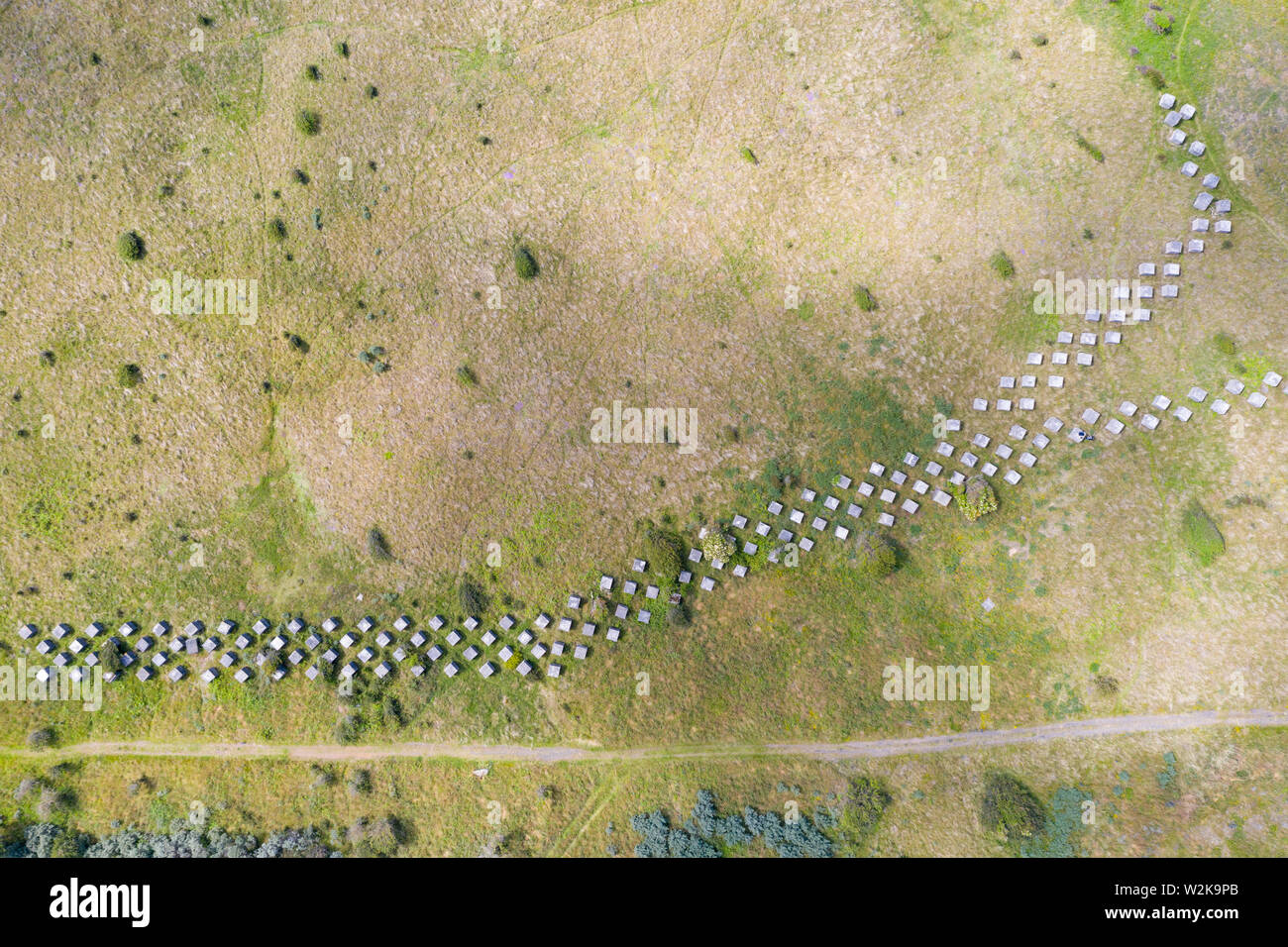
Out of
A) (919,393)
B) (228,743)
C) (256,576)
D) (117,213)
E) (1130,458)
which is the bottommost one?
(228,743)

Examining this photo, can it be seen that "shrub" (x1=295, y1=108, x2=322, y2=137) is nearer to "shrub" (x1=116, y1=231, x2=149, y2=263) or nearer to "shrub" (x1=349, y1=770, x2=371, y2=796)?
"shrub" (x1=116, y1=231, x2=149, y2=263)

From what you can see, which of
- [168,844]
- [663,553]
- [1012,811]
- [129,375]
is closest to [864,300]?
[663,553]

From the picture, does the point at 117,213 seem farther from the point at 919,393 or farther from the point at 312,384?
the point at 919,393

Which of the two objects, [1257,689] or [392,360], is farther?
[392,360]

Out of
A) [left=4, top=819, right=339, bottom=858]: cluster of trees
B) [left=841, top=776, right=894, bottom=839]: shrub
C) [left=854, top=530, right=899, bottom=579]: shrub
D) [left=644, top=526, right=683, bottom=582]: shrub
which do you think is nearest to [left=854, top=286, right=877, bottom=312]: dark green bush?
[left=854, top=530, right=899, bottom=579]: shrub

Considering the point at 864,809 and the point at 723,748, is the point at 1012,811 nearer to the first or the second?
the point at 864,809

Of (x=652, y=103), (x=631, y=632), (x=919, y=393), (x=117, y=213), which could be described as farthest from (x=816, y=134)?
(x=117, y=213)
